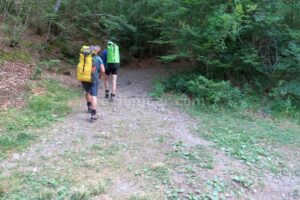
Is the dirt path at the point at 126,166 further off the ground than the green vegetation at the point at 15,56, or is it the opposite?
the green vegetation at the point at 15,56

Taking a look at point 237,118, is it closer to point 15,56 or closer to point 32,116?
point 32,116

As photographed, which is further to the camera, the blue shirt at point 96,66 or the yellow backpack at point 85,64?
the blue shirt at point 96,66

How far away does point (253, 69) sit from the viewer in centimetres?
973

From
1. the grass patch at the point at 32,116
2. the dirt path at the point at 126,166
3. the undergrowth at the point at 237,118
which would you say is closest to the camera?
the dirt path at the point at 126,166

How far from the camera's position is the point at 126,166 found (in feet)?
16.8

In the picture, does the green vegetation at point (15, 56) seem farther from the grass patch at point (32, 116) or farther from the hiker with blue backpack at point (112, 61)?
the hiker with blue backpack at point (112, 61)

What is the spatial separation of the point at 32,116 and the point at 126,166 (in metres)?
2.80

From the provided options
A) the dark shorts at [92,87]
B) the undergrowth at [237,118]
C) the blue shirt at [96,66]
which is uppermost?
the blue shirt at [96,66]

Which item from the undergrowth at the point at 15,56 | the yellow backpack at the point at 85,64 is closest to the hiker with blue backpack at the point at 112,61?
the yellow backpack at the point at 85,64

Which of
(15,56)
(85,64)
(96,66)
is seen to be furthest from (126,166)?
(15,56)

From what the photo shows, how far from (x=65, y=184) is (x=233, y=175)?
2.52 metres

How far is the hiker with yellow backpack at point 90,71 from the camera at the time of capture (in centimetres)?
673

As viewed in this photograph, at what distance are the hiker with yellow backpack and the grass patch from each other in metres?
0.77

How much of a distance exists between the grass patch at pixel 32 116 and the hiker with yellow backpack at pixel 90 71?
0.77 metres
